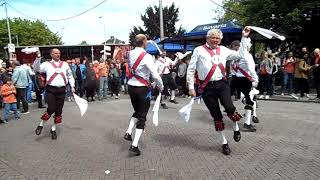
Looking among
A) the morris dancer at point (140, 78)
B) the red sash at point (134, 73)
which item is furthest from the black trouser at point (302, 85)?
the red sash at point (134, 73)

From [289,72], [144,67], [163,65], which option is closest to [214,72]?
[144,67]

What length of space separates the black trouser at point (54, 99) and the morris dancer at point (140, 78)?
232cm

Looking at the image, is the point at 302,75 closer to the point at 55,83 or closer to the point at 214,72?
the point at 214,72

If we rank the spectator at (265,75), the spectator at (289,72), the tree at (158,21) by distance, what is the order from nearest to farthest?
1. the spectator at (265,75)
2. the spectator at (289,72)
3. the tree at (158,21)

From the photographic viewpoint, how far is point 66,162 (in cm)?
732

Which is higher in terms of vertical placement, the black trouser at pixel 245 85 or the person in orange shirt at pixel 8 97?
the black trouser at pixel 245 85

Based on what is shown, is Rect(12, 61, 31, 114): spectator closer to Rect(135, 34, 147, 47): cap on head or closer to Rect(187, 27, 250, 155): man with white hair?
Rect(135, 34, 147, 47): cap on head

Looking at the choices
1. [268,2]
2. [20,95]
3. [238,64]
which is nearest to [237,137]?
[238,64]

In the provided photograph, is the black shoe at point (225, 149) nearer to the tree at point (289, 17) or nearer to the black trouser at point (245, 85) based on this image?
the black trouser at point (245, 85)

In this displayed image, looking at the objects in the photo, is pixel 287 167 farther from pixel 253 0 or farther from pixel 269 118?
pixel 253 0

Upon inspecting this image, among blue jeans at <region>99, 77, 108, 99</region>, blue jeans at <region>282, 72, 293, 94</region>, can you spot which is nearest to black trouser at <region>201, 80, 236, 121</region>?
blue jeans at <region>282, 72, 293, 94</region>

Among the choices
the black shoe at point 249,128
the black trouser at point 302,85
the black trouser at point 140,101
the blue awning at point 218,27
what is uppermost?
the blue awning at point 218,27

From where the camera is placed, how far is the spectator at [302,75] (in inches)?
615

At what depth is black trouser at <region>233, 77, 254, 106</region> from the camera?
31.3 ft
